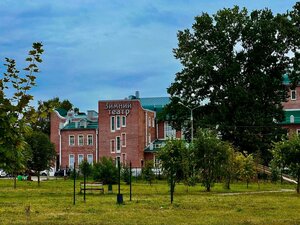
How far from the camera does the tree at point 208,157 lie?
42812mm

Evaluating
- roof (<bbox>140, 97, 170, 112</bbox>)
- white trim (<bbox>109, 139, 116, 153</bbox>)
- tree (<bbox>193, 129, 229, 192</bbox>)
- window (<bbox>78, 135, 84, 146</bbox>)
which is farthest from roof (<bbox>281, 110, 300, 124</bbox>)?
tree (<bbox>193, 129, 229, 192</bbox>)

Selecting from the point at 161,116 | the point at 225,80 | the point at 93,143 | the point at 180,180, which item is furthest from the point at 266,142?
the point at 93,143

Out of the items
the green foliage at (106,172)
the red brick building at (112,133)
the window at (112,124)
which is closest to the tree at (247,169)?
the green foliage at (106,172)

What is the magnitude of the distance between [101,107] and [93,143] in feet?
24.8

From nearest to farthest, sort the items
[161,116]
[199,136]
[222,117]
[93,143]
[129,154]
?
1. [199,136]
2. [222,117]
3. [161,116]
4. [129,154]
5. [93,143]

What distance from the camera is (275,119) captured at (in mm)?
65562

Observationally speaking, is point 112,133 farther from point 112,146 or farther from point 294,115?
point 294,115

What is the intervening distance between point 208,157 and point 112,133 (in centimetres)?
4814

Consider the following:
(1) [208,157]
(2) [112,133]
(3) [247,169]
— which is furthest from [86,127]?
(1) [208,157]

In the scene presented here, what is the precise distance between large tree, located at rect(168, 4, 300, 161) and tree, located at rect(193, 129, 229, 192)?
735 inches

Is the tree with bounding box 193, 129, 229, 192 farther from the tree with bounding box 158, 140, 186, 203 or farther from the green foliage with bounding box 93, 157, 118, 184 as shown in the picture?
the green foliage with bounding box 93, 157, 118, 184

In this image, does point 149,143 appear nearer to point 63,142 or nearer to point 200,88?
point 63,142

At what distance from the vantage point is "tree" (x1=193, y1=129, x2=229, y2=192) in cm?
4281

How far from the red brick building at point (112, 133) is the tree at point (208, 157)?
42301 millimetres
